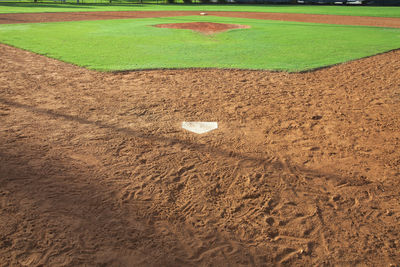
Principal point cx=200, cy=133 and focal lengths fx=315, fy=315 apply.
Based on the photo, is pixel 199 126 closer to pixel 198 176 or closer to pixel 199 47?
pixel 198 176

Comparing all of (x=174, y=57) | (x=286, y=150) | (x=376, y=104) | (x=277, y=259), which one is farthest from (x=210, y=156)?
(x=174, y=57)

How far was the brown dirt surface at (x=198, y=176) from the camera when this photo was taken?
93.1 inches

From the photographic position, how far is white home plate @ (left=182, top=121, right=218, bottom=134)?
4.33m

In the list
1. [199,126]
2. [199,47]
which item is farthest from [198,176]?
[199,47]

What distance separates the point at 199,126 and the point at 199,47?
6024 millimetres

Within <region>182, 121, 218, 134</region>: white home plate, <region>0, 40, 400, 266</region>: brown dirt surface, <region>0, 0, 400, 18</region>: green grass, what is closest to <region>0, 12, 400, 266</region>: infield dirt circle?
<region>0, 40, 400, 266</region>: brown dirt surface

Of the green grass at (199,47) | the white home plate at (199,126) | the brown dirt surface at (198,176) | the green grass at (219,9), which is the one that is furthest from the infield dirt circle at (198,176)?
the green grass at (219,9)

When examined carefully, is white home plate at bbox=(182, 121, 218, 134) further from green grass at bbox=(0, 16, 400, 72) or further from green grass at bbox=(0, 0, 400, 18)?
green grass at bbox=(0, 0, 400, 18)

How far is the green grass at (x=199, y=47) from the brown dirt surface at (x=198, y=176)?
6.80 feet

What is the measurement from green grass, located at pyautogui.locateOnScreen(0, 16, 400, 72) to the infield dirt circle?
2042 millimetres

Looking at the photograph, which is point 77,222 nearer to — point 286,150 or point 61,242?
point 61,242

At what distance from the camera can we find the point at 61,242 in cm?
235

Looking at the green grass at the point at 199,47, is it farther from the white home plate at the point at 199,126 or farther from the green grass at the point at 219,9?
the green grass at the point at 219,9

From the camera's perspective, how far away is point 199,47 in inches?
389
